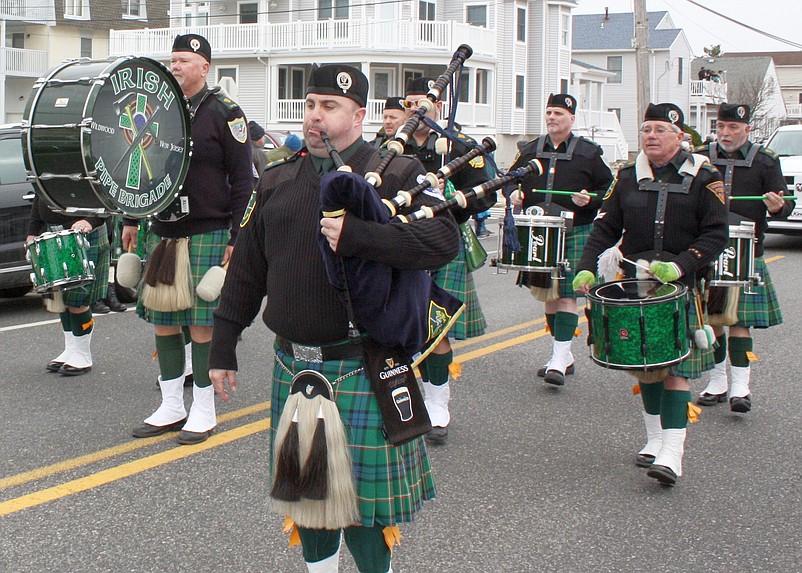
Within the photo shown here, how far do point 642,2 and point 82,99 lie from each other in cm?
1911

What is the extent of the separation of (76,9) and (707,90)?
3882cm

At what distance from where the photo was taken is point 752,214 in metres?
6.46

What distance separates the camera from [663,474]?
4770mm

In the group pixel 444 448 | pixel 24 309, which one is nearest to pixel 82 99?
pixel 444 448

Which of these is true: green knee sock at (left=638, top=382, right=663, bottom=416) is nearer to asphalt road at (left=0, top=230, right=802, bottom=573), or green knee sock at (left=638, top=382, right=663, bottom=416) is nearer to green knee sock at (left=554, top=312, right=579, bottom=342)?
asphalt road at (left=0, top=230, right=802, bottom=573)

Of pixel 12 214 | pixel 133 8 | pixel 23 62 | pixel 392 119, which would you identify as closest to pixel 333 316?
pixel 392 119

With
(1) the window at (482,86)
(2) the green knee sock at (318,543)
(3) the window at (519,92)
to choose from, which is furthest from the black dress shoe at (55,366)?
(3) the window at (519,92)

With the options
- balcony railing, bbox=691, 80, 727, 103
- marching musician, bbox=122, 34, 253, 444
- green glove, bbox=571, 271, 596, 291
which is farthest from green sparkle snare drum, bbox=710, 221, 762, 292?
balcony railing, bbox=691, 80, 727, 103

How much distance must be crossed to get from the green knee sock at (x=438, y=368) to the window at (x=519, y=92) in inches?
1432

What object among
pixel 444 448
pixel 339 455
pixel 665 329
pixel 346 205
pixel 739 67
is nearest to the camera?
pixel 346 205

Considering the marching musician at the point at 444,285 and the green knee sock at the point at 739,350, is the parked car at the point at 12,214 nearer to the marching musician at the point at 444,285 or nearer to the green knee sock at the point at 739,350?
the marching musician at the point at 444,285

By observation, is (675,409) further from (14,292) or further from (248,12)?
(248,12)

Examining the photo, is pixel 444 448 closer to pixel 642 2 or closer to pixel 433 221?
pixel 433 221

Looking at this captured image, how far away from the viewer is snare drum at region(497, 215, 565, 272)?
22.1 ft
